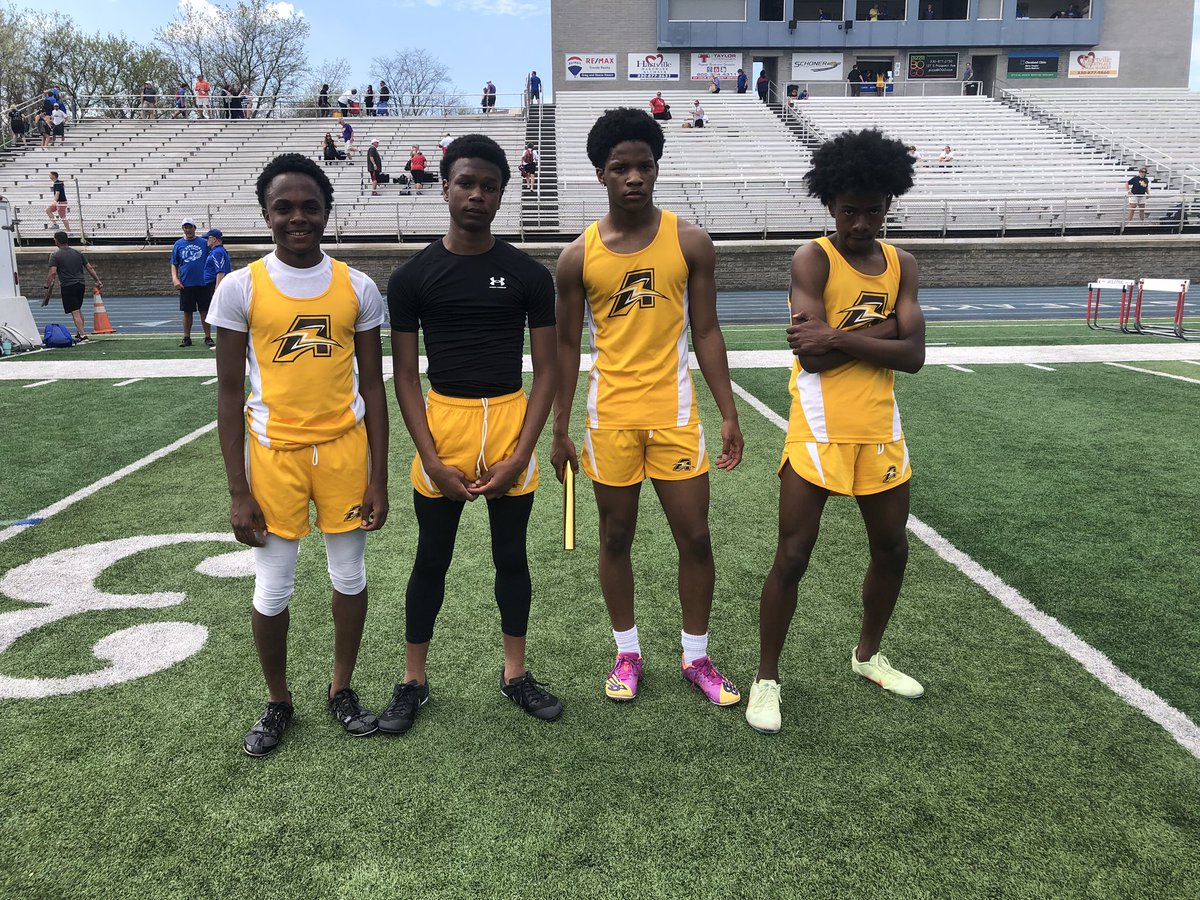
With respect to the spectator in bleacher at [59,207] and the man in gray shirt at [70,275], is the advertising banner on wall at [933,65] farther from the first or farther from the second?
the man in gray shirt at [70,275]

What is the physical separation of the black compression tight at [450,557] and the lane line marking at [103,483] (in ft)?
10.7

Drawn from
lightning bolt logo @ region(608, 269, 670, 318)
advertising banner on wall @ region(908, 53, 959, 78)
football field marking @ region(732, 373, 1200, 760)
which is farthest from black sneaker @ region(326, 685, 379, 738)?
advertising banner on wall @ region(908, 53, 959, 78)

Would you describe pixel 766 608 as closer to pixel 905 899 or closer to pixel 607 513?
pixel 607 513

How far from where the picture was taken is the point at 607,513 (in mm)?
3057

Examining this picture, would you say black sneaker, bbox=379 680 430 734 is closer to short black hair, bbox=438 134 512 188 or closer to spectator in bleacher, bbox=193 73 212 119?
short black hair, bbox=438 134 512 188

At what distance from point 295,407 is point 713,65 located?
121 ft

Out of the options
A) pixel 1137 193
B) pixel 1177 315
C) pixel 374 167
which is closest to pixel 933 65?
pixel 1137 193

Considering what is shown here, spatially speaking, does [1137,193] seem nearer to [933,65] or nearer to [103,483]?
[933,65]

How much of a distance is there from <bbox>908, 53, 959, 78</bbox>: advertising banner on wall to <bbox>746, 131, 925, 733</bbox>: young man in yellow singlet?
38.7 meters

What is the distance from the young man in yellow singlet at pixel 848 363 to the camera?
8.91 feet

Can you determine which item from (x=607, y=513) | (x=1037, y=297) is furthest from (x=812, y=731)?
(x=1037, y=297)

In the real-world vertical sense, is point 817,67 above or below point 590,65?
below

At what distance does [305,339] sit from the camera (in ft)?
8.59

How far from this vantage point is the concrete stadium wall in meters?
21.2
